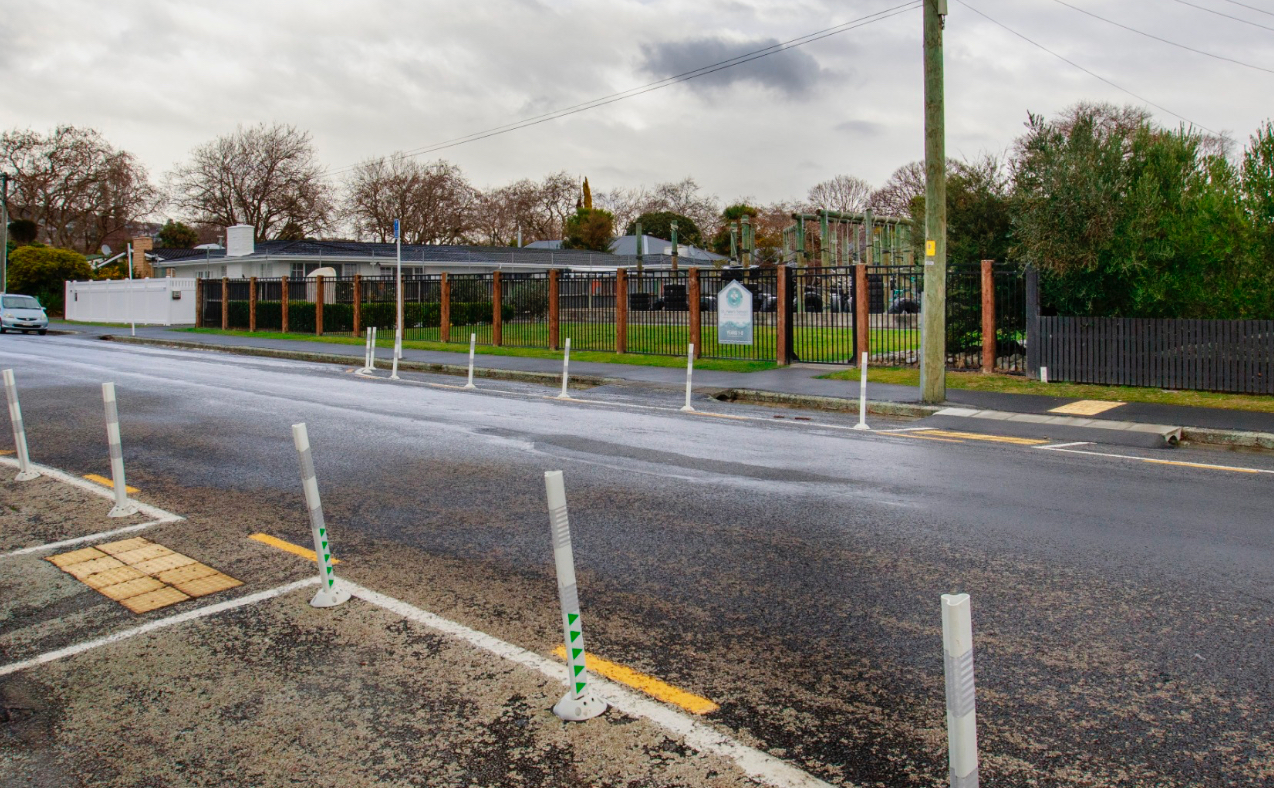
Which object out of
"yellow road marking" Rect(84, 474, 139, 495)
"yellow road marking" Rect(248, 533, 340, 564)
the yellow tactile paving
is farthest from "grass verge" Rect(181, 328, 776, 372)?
the yellow tactile paving

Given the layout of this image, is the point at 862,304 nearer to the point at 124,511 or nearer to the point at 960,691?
the point at 124,511

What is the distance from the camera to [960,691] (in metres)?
2.59

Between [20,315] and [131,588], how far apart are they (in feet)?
128

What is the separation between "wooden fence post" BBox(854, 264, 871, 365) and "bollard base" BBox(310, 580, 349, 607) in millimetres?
15793

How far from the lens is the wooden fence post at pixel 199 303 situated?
42.9 m

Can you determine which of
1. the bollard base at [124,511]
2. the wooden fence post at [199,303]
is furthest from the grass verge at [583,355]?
the bollard base at [124,511]

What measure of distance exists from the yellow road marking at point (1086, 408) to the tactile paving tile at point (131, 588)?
12026mm

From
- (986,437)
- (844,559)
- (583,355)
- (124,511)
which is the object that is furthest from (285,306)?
(844,559)

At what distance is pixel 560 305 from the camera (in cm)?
2705

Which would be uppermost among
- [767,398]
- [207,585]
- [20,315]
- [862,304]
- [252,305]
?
[252,305]

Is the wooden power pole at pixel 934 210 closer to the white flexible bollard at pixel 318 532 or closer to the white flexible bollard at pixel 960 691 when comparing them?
the white flexible bollard at pixel 318 532

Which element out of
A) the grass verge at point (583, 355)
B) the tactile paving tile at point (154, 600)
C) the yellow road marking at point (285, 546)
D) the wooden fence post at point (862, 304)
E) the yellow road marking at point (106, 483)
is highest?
the wooden fence post at point (862, 304)

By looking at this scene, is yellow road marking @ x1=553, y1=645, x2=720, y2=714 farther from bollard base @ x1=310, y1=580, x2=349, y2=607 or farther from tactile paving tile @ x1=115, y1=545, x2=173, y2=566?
tactile paving tile @ x1=115, y1=545, x2=173, y2=566

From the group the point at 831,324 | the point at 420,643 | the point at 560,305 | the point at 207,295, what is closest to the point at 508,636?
the point at 420,643
